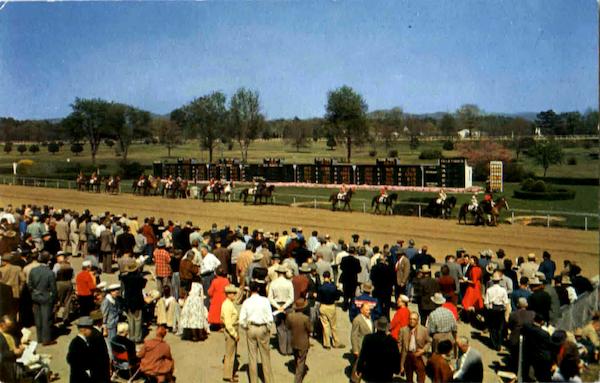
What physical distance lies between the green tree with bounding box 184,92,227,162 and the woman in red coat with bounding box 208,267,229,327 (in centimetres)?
6024

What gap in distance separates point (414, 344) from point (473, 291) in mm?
3195

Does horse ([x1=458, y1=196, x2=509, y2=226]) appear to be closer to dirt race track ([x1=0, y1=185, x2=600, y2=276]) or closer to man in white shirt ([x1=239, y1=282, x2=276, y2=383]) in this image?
dirt race track ([x1=0, y1=185, x2=600, y2=276])

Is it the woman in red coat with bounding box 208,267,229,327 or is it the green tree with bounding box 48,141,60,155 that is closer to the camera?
the woman in red coat with bounding box 208,267,229,327

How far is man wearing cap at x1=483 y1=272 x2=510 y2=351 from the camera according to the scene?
904cm

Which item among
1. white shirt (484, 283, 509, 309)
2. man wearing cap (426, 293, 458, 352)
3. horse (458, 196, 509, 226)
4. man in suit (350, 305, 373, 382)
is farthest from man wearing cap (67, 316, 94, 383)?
horse (458, 196, 509, 226)

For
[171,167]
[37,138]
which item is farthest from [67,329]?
[37,138]

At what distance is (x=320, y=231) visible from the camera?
843 inches

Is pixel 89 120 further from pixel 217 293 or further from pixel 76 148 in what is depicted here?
pixel 217 293

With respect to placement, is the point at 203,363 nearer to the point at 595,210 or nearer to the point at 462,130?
the point at 595,210

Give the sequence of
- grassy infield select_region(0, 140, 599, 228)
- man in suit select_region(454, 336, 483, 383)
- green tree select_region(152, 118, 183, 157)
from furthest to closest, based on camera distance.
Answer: green tree select_region(152, 118, 183, 157) < grassy infield select_region(0, 140, 599, 228) < man in suit select_region(454, 336, 483, 383)

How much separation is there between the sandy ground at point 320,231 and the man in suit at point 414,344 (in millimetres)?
1062

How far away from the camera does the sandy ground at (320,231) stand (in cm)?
854

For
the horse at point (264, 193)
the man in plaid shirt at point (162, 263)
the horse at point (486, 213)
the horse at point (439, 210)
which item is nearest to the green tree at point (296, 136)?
the horse at point (264, 193)

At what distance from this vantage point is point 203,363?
8.60 metres
